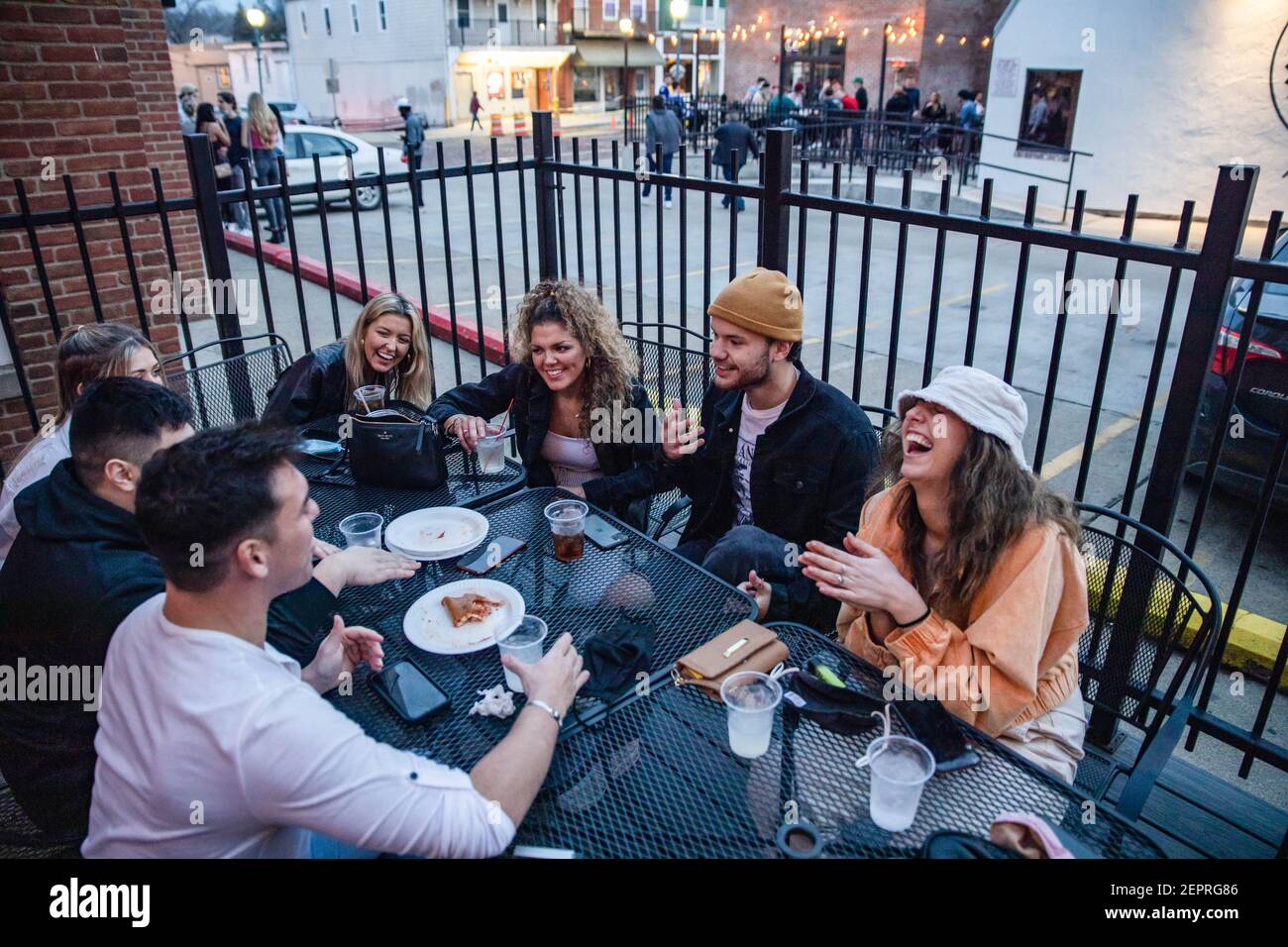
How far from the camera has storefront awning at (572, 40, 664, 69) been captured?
146 feet

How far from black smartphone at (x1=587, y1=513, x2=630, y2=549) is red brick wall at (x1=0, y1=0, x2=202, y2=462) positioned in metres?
4.02

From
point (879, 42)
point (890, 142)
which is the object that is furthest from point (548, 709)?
point (879, 42)

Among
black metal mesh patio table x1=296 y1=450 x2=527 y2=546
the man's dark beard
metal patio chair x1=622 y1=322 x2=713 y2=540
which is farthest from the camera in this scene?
metal patio chair x1=622 y1=322 x2=713 y2=540

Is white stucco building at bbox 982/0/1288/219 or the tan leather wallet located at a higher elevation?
white stucco building at bbox 982/0/1288/219

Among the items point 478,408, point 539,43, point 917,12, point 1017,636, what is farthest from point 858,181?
point 539,43

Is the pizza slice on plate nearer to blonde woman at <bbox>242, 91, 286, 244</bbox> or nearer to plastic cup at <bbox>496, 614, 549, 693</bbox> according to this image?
plastic cup at <bbox>496, 614, 549, 693</bbox>

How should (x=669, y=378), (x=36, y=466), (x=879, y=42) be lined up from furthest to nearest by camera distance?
(x=879, y=42) < (x=669, y=378) < (x=36, y=466)

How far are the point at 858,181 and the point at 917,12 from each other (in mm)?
13657

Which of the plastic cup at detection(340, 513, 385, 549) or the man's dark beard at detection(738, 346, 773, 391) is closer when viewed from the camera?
the plastic cup at detection(340, 513, 385, 549)

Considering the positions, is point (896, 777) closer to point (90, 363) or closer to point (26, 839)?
point (26, 839)

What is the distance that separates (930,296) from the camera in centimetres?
475

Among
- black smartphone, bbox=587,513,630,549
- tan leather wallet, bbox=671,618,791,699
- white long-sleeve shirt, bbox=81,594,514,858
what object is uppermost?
white long-sleeve shirt, bbox=81,594,514,858

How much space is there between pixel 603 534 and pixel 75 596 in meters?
1.40

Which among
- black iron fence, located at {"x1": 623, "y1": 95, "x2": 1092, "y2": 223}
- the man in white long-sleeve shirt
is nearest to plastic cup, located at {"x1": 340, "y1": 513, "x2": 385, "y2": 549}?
the man in white long-sleeve shirt
